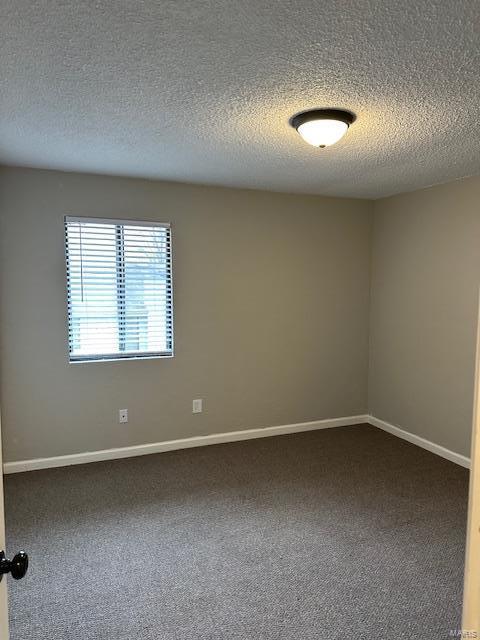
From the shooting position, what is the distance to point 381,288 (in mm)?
4523

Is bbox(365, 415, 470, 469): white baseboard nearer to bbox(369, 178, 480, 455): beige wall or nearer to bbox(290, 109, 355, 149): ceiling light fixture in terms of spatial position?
bbox(369, 178, 480, 455): beige wall

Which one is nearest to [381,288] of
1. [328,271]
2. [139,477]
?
[328,271]

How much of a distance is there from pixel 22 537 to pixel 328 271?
11.2 feet

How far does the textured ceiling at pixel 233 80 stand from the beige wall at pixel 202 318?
60 centimetres

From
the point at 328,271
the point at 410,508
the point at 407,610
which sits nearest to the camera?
the point at 407,610

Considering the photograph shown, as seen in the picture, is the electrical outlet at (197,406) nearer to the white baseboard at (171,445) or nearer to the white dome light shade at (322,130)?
the white baseboard at (171,445)

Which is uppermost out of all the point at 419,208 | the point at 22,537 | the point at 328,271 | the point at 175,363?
the point at 419,208

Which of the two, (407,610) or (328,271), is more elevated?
(328,271)

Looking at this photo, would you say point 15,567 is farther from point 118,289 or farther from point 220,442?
point 220,442

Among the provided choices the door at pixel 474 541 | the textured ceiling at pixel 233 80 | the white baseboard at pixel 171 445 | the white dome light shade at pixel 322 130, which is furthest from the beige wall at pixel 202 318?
the door at pixel 474 541

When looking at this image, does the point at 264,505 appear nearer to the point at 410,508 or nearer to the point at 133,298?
the point at 410,508

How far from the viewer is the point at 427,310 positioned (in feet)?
13.0

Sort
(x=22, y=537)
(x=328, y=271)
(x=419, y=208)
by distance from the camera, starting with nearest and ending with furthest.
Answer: (x=22, y=537), (x=419, y=208), (x=328, y=271)

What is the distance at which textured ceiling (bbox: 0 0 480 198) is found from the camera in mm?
1378
